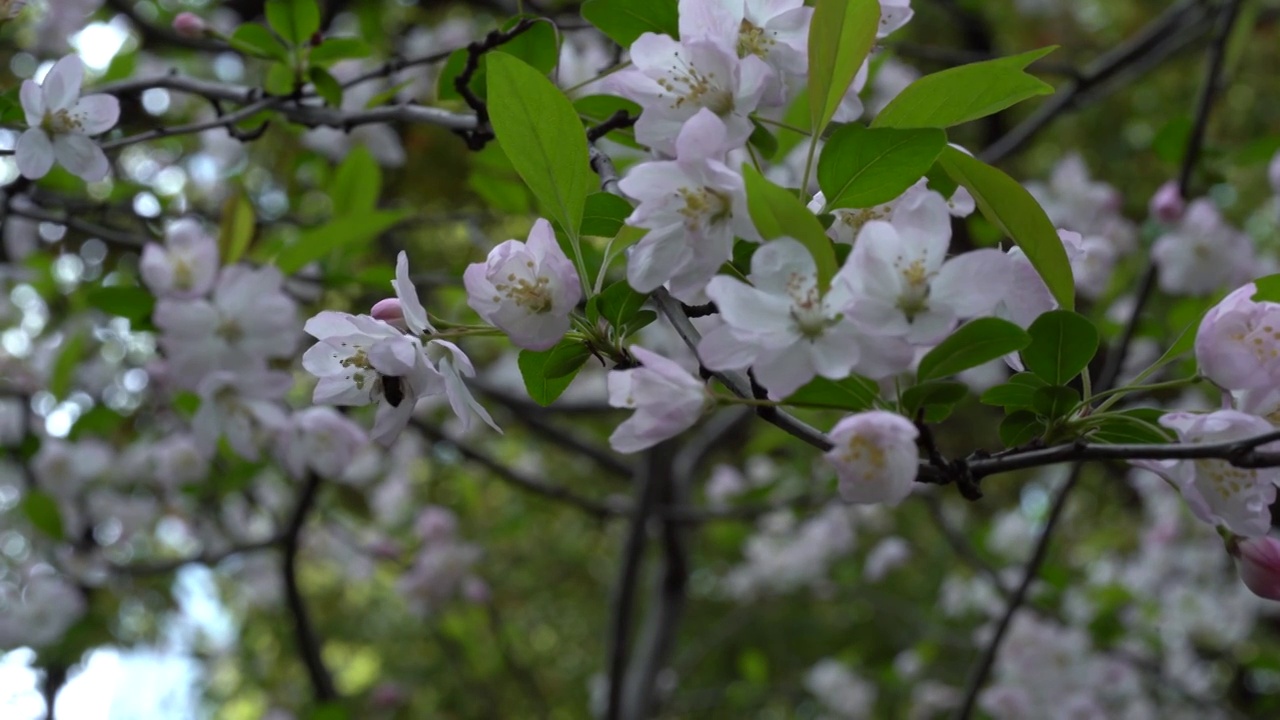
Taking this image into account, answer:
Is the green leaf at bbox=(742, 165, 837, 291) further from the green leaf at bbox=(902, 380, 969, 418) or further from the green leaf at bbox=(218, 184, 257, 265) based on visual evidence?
the green leaf at bbox=(218, 184, 257, 265)

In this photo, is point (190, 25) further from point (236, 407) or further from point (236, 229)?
point (236, 407)

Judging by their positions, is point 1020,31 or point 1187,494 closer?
point 1187,494

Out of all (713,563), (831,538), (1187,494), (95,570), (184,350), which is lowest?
(713,563)

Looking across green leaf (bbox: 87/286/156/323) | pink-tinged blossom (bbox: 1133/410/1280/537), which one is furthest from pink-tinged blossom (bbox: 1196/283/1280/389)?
green leaf (bbox: 87/286/156/323)

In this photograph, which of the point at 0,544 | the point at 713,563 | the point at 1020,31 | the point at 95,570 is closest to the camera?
the point at 95,570

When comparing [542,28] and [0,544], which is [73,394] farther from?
[542,28]

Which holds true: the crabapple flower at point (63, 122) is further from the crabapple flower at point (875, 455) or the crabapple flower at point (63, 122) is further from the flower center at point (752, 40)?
the crabapple flower at point (875, 455)

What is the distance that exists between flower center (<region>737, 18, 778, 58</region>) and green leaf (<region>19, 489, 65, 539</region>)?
1895mm

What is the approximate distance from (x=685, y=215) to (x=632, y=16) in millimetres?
296

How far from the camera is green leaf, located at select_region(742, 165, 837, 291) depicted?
61 centimetres

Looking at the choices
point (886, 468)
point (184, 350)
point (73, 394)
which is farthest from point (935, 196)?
point (73, 394)

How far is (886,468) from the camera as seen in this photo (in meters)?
0.61

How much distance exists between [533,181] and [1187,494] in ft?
1.58

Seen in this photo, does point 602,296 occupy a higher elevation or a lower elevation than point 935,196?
lower
